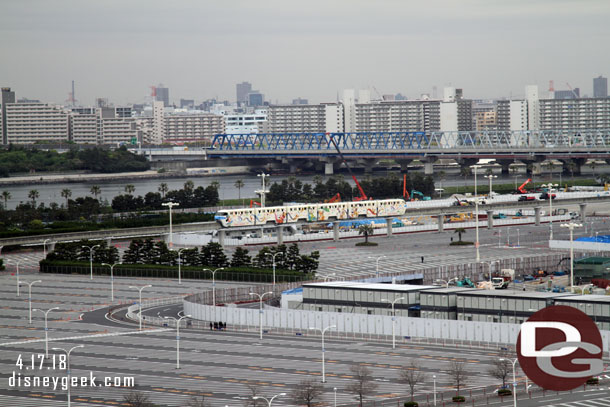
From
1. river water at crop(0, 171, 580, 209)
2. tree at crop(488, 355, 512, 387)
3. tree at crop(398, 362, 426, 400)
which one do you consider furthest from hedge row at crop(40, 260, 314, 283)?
river water at crop(0, 171, 580, 209)

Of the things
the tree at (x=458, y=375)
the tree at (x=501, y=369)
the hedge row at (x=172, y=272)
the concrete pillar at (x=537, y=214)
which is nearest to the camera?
the tree at (x=458, y=375)

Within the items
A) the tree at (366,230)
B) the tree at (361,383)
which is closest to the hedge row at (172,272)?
the tree at (361,383)

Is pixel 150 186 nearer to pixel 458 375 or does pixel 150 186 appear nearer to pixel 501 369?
pixel 501 369

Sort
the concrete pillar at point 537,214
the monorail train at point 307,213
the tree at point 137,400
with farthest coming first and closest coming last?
the concrete pillar at point 537,214 → the monorail train at point 307,213 → the tree at point 137,400

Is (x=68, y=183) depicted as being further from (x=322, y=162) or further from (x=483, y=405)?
(x=483, y=405)

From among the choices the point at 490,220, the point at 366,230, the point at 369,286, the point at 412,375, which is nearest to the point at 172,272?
the point at 369,286

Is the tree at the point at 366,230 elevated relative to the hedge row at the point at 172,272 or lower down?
elevated

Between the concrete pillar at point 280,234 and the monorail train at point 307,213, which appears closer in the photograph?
the monorail train at point 307,213

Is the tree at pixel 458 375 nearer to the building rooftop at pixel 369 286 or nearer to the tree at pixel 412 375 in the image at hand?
the tree at pixel 412 375
